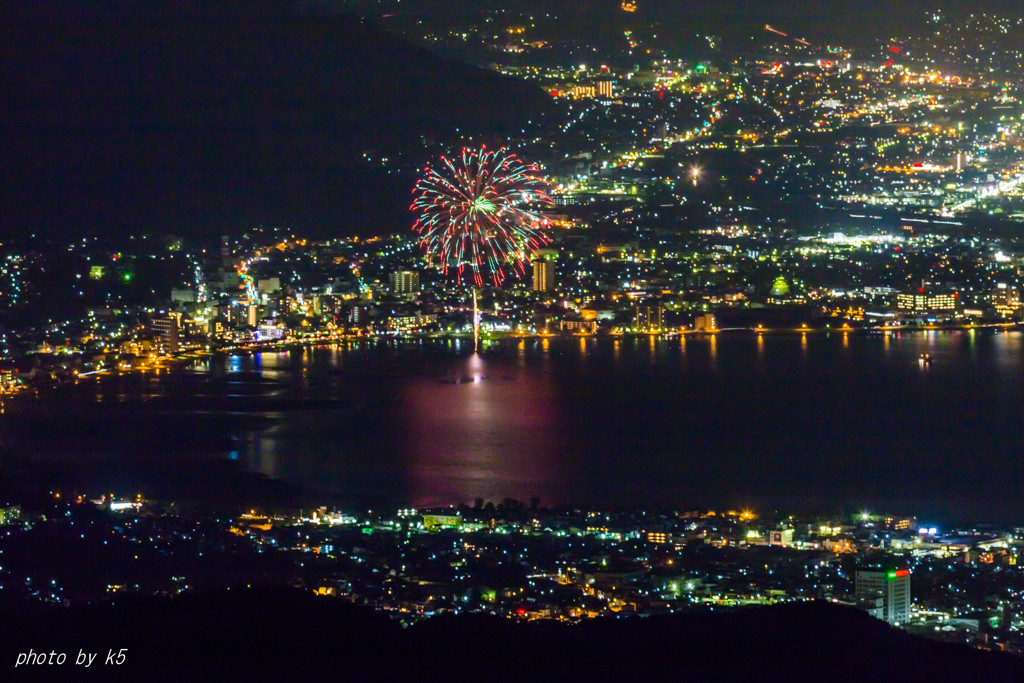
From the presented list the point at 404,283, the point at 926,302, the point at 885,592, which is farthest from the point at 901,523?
the point at 404,283

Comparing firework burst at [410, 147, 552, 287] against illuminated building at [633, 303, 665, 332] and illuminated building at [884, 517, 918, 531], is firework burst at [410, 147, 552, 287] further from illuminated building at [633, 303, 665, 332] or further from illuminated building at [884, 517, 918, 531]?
illuminated building at [884, 517, 918, 531]

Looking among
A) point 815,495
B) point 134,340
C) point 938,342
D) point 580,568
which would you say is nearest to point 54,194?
point 134,340

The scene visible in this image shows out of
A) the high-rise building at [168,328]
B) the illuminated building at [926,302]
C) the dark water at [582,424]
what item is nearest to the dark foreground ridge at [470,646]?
the dark water at [582,424]

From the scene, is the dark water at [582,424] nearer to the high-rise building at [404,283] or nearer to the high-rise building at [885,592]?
the high-rise building at [404,283]

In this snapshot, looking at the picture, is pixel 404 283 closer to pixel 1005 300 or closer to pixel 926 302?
pixel 926 302

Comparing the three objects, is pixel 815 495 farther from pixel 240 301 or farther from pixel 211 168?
pixel 211 168

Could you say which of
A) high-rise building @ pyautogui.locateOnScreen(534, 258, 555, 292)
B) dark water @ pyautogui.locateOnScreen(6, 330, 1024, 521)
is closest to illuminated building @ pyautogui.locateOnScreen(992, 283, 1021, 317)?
dark water @ pyautogui.locateOnScreen(6, 330, 1024, 521)
